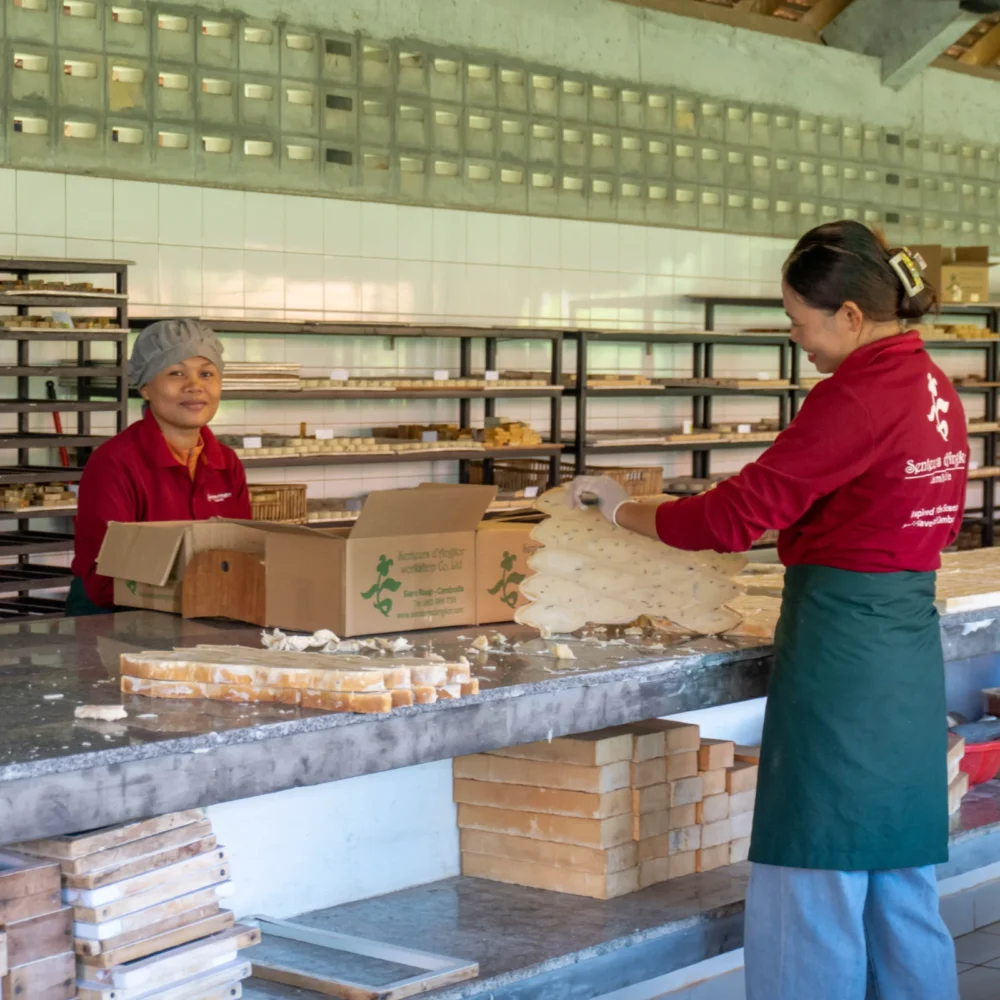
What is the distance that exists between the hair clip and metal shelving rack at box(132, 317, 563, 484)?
445 centimetres

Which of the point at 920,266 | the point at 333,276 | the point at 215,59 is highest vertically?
the point at 215,59

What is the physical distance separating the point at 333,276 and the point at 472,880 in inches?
187

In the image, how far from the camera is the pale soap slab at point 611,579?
3.07m

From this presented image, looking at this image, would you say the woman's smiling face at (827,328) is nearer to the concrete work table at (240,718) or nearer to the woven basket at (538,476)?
the concrete work table at (240,718)

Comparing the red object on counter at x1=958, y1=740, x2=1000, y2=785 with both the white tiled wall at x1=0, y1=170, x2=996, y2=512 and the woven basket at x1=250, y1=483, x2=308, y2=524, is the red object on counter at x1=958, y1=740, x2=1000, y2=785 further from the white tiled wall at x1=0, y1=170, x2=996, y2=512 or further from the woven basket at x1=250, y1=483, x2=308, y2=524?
the white tiled wall at x1=0, y1=170, x2=996, y2=512

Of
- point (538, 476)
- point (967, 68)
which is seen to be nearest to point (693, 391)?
point (538, 476)

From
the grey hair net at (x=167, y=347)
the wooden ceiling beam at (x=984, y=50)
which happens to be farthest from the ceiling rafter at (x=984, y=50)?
the grey hair net at (x=167, y=347)

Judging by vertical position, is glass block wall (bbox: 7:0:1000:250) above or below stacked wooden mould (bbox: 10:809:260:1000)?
above

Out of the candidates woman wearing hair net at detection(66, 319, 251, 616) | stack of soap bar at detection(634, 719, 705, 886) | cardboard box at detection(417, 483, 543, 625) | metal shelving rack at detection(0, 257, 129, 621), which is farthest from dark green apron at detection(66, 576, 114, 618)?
metal shelving rack at detection(0, 257, 129, 621)

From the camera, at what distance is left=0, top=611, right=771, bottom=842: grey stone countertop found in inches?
80.6

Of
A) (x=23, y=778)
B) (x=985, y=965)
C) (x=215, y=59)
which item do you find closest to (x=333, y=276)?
(x=215, y=59)

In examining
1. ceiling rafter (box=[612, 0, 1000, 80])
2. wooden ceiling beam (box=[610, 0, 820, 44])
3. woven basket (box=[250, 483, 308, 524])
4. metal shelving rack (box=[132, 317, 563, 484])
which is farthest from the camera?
ceiling rafter (box=[612, 0, 1000, 80])

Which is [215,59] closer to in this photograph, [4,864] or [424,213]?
[424,213]

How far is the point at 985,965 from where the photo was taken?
4047 mm
